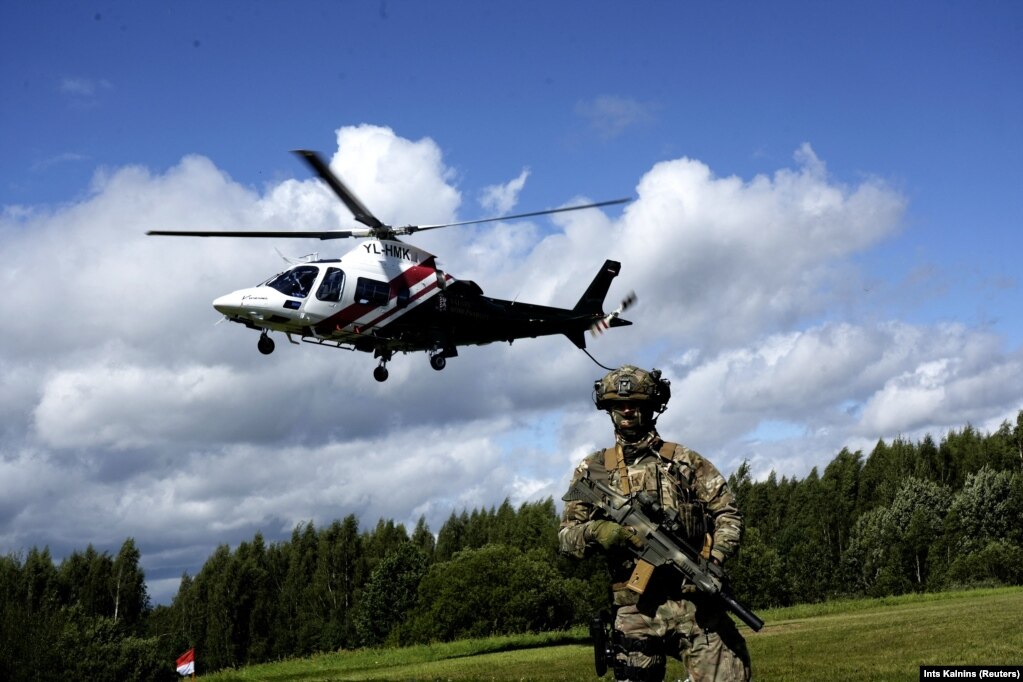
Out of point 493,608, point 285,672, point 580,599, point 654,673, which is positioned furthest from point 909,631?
point 580,599

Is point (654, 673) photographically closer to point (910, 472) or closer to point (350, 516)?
point (910, 472)

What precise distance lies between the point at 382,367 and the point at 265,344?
3.87 m

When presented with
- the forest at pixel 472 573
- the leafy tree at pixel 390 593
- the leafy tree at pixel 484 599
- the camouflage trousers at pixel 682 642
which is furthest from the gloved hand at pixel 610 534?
the leafy tree at pixel 390 593

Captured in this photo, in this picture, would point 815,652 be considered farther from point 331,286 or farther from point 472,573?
point 472,573

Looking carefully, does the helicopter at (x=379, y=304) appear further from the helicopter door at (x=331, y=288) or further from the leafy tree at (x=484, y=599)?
the leafy tree at (x=484, y=599)

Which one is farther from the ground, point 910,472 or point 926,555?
point 910,472

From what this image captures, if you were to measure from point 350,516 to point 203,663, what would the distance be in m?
19.7

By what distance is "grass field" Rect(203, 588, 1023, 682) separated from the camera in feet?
70.4

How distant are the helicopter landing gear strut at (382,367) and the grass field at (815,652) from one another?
8.67 metres

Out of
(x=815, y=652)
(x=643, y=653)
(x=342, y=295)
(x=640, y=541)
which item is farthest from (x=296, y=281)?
(x=643, y=653)

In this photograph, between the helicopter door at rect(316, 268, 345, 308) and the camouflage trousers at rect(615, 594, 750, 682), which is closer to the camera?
the camouflage trousers at rect(615, 594, 750, 682)

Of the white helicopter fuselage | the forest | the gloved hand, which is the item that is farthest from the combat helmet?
the forest

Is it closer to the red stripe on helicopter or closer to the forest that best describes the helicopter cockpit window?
the red stripe on helicopter

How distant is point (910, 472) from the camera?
316ft
